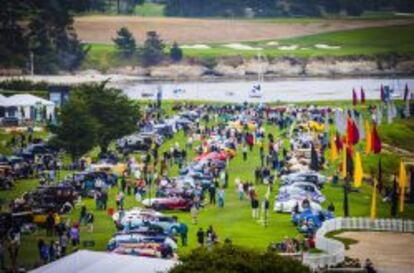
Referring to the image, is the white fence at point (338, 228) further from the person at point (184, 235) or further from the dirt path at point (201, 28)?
the dirt path at point (201, 28)

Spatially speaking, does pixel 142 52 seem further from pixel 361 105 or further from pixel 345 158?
pixel 345 158

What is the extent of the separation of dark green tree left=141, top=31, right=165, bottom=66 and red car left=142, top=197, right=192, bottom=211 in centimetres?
3195

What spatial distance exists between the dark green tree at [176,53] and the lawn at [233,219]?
29.9 m

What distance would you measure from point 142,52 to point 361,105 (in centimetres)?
1693

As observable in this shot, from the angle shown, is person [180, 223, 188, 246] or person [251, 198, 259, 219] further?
person [251, 198, 259, 219]

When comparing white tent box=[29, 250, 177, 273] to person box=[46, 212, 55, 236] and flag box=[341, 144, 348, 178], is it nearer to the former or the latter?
person box=[46, 212, 55, 236]

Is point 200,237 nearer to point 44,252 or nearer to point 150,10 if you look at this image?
point 44,252

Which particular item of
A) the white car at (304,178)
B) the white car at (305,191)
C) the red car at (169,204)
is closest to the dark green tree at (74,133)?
the red car at (169,204)

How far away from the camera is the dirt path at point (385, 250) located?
27.4 meters

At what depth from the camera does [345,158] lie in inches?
1442

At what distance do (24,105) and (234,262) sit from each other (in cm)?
2587

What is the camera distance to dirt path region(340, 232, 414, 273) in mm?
27391

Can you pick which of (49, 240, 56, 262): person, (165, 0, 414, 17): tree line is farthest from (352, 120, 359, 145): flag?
(165, 0, 414, 17): tree line

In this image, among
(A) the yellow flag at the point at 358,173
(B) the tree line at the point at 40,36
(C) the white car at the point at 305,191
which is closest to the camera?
(C) the white car at the point at 305,191
